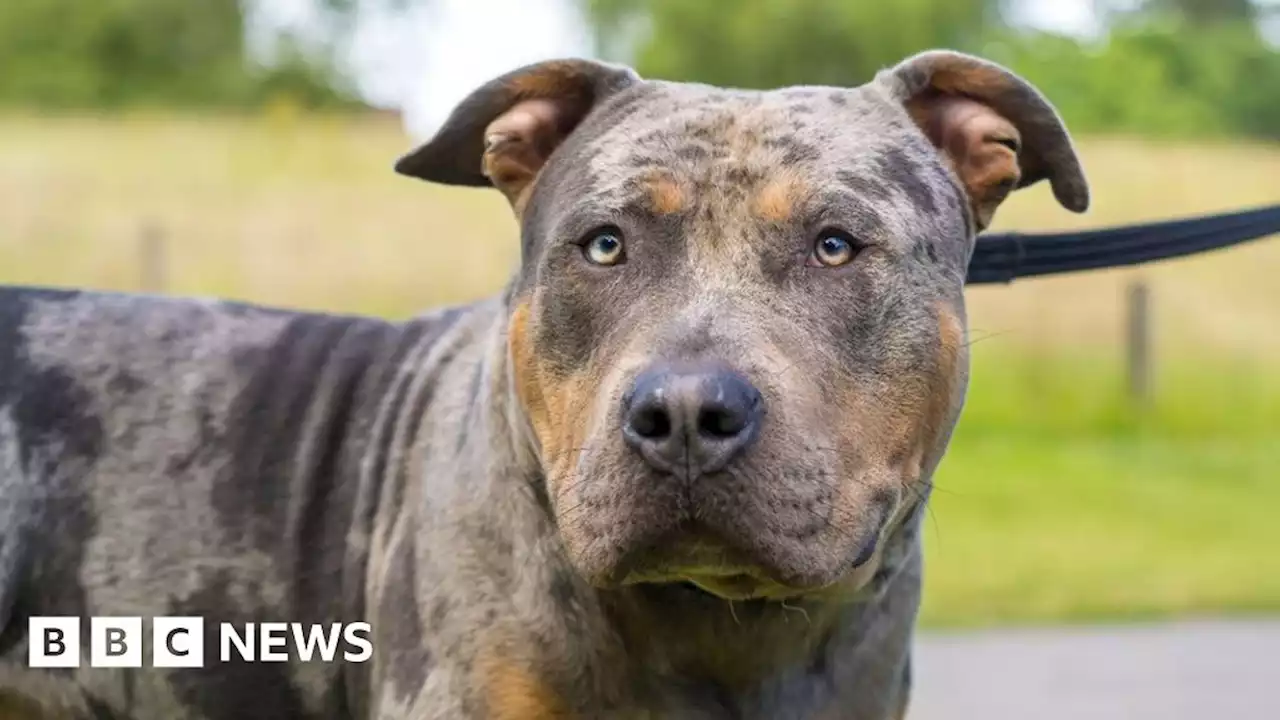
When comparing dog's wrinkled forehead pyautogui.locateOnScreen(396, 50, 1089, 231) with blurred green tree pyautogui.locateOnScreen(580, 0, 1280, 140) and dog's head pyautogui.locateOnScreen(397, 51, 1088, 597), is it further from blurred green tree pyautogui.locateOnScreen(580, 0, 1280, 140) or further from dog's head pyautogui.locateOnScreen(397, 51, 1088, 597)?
blurred green tree pyautogui.locateOnScreen(580, 0, 1280, 140)

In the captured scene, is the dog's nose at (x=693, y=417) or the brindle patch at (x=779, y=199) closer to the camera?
the dog's nose at (x=693, y=417)

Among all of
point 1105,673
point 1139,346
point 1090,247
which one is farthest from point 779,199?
point 1139,346

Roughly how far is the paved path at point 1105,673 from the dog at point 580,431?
331 centimetres

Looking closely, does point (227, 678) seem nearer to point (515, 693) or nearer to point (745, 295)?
point (515, 693)

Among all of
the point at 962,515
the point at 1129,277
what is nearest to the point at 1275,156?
the point at 1129,277

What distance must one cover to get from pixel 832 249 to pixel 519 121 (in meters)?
0.80

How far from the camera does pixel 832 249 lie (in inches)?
105

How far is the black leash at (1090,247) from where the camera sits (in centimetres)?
365

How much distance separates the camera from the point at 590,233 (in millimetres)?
2736

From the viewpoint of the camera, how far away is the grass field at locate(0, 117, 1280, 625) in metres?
12.4

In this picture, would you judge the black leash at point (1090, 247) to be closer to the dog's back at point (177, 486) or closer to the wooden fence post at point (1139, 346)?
the dog's back at point (177, 486)

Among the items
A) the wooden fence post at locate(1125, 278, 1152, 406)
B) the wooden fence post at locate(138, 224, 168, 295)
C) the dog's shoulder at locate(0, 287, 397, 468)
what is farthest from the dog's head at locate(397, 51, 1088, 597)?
the wooden fence post at locate(1125, 278, 1152, 406)

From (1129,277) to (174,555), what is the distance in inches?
537

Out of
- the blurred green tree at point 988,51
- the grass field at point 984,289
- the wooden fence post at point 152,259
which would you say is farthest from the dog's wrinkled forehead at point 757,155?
the blurred green tree at point 988,51
